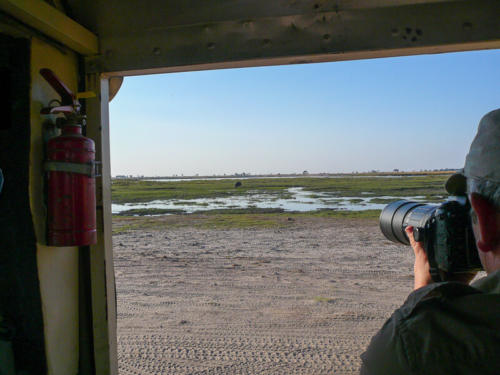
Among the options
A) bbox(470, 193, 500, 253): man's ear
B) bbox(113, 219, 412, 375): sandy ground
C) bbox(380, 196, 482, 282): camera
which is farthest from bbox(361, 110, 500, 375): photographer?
→ bbox(113, 219, 412, 375): sandy ground

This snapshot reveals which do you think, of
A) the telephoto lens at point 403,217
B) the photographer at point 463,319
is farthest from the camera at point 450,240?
the photographer at point 463,319

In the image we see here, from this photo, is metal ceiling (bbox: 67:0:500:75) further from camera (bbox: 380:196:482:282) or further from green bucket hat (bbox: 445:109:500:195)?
green bucket hat (bbox: 445:109:500:195)

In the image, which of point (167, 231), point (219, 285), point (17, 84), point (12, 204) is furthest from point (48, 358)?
Answer: point (167, 231)

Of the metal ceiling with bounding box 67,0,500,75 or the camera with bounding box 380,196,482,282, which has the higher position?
the metal ceiling with bounding box 67,0,500,75

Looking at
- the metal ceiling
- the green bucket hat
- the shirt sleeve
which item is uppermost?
the metal ceiling

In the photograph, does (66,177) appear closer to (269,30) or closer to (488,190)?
(269,30)

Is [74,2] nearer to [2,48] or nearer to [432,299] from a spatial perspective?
[2,48]

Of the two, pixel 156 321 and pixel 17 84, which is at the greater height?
pixel 17 84

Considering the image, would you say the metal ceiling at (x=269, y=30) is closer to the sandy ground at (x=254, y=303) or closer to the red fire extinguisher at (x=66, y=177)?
the red fire extinguisher at (x=66, y=177)

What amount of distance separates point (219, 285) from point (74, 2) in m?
4.13

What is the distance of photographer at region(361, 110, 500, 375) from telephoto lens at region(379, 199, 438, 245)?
912mm

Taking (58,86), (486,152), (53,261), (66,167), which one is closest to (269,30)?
(58,86)

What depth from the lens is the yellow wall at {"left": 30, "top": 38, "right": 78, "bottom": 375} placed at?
1.77 m

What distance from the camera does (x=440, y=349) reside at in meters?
0.61
